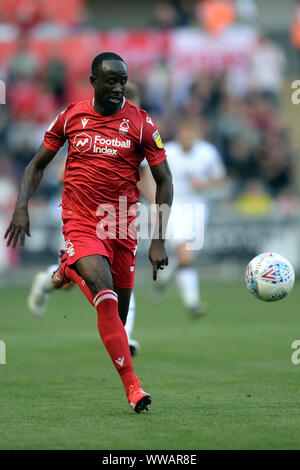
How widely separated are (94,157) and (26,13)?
16.9m

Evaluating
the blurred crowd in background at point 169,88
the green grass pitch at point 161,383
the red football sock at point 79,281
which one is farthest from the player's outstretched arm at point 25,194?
the blurred crowd in background at point 169,88

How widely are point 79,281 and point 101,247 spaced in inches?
11.7

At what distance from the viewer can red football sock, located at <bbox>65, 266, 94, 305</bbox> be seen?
664 centimetres

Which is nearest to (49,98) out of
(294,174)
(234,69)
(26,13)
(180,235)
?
(26,13)

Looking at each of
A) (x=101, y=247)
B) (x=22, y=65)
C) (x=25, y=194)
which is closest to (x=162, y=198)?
(x=101, y=247)

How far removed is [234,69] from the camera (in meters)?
23.2

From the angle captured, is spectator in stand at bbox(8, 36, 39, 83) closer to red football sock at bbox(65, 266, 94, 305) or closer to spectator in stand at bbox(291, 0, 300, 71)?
spectator in stand at bbox(291, 0, 300, 71)

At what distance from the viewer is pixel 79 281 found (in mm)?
6711

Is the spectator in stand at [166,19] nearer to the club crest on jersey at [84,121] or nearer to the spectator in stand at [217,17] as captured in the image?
the spectator in stand at [217,17]

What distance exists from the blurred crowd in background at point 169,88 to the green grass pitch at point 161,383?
7.83m

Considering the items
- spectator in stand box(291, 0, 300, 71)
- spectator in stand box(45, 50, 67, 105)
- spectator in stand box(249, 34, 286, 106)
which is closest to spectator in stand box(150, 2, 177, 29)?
spectator in stand box(249, 34, 286, 106)

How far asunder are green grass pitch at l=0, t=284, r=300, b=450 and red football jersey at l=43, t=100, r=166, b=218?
1.55 m

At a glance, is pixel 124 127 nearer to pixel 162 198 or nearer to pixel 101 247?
pixel 162 198

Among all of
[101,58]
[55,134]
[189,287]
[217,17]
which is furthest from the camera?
[217,17]
